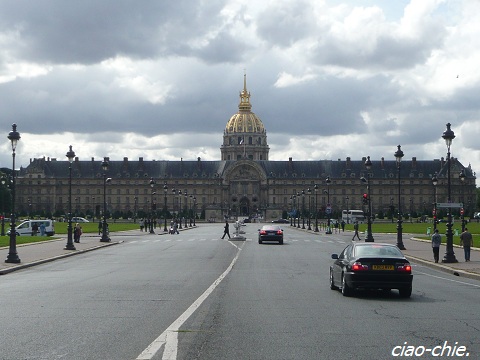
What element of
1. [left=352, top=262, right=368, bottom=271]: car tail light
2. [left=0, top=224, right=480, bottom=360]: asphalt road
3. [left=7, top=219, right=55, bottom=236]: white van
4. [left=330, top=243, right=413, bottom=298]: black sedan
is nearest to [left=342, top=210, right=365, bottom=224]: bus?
[left=7, top=219, right=55, bottom=236]: white van

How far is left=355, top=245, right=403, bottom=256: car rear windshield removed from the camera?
736 inches

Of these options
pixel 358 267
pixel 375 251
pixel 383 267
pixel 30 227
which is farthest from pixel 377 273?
pixel 30 227

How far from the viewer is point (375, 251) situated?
739 inches

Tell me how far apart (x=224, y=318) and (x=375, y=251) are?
566cm

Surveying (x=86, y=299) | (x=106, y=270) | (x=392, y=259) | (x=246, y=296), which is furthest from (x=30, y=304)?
(x=106, y=270)

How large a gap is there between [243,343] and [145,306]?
5098mm

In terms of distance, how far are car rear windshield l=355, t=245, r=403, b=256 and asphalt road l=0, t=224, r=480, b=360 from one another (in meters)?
1.00

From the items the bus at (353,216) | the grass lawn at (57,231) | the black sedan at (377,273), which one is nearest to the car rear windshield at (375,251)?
the black sedan at (377,273)

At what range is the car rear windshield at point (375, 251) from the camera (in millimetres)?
18702

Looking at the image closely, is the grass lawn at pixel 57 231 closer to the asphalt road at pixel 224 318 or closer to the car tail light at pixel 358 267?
the asphalt road at pixel 224 318

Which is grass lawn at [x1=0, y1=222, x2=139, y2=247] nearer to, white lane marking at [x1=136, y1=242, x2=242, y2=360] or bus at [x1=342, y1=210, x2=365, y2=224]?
white lane marking at [x1=136, y1=242, x2=242, y2=360]

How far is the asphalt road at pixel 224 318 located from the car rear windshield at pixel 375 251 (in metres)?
1.00

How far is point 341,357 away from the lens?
10414 mm

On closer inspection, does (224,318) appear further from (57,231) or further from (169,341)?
(57,231)
